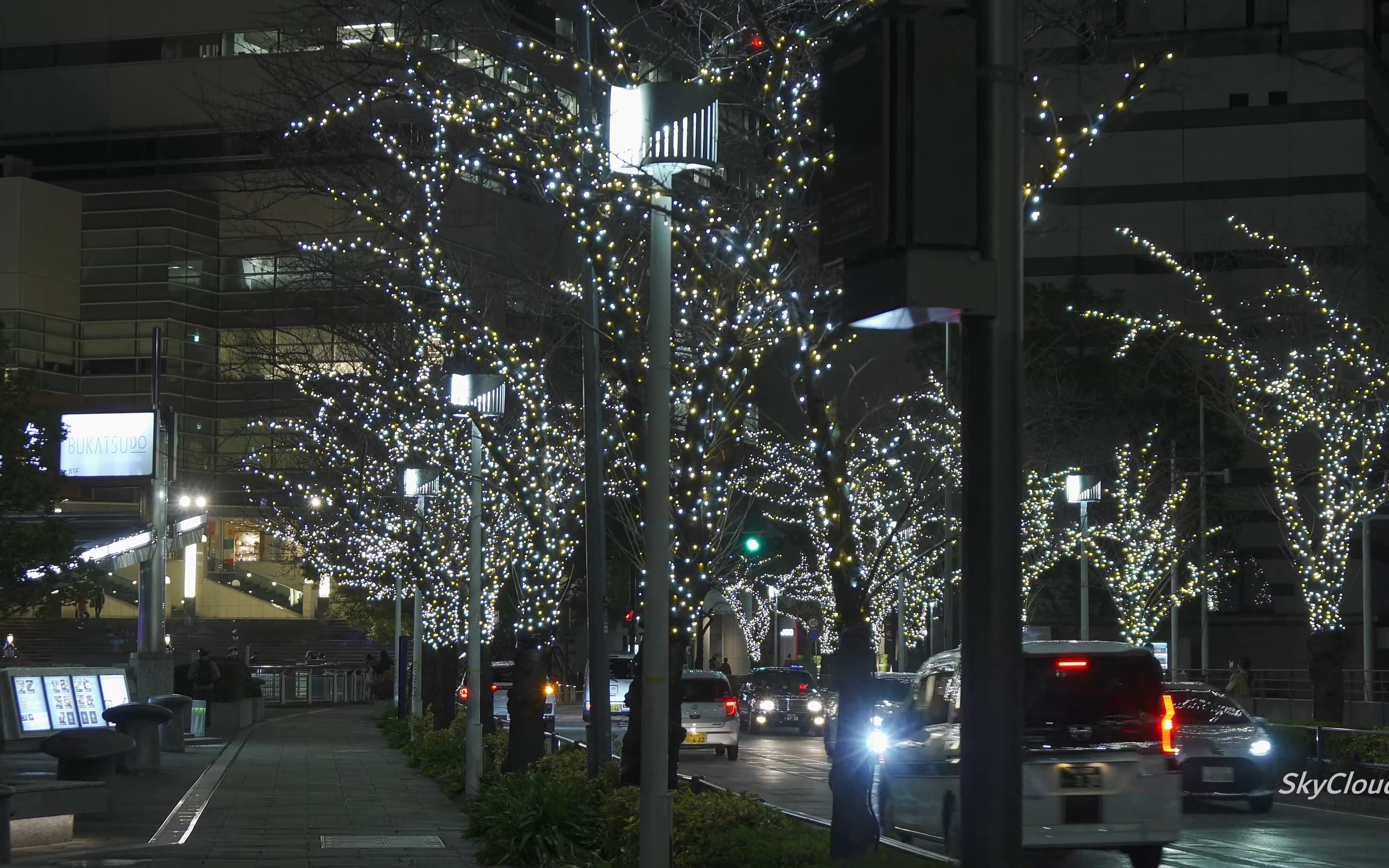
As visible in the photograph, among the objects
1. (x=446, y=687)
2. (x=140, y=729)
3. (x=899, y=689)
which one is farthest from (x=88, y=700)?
(x=899, y=689)

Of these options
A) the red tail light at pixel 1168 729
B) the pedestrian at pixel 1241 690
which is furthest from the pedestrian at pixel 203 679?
the red tail light at pixel 1168 729

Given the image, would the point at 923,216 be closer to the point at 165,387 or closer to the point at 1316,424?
the point at 1316,424

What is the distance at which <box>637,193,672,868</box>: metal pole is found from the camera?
10406 millimetres

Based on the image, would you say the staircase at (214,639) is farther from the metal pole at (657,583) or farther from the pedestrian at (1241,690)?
the metal pole at (657,583)

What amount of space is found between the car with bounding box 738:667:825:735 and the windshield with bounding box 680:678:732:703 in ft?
32.7

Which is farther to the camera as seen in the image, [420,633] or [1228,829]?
[420,633]

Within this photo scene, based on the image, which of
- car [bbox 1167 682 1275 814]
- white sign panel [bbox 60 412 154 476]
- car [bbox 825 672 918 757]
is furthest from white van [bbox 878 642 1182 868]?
white sign panel [bbox 60 412 154 476]

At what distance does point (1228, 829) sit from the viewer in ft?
60.5

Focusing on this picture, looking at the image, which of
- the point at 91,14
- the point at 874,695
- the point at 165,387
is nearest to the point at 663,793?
the point at 874,695

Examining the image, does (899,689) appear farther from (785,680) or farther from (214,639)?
(214,639)

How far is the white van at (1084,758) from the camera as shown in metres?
12.5

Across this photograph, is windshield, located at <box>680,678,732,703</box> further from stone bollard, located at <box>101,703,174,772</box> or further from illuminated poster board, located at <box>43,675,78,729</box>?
illuminated poster board, located at <box>43,675,78,729</box>

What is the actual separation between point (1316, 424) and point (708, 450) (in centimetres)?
1634

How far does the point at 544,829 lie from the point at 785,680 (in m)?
27.4
